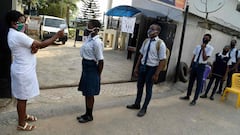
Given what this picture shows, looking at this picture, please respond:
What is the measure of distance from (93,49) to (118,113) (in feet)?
4.91

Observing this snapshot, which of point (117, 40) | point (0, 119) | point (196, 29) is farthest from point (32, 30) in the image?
point (0, 119)

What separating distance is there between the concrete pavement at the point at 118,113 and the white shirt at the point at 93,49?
3.59 ft

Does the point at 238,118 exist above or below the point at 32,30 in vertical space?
below

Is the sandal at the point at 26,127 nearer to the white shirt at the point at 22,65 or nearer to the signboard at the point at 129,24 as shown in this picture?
the white shirt at the point at 22,65

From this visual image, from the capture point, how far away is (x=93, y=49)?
364 cm

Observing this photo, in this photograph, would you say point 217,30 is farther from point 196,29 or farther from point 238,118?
point 238,118

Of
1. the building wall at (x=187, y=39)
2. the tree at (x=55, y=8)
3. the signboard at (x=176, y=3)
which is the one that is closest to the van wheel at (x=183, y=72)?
the building wall at (x=187, y=39)

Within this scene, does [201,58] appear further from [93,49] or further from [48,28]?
[48,28]

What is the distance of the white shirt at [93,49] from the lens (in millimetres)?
3598

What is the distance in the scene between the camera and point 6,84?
412 centimetres

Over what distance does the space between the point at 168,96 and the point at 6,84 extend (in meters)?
3.82

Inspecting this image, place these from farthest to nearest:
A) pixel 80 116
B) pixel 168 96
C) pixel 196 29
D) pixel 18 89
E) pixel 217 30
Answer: pixel 217 30 < pixel 196 29 < pixel 168 96 < pixel 80 116 < pixel 18 89

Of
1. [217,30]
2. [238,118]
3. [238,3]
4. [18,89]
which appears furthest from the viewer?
[238,3]

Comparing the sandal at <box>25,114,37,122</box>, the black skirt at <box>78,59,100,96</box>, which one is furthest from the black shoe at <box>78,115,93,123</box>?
the sandal at <box>25,114,37,122</box>
